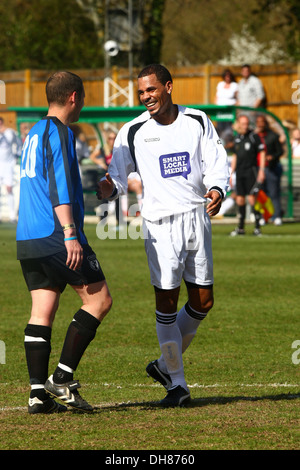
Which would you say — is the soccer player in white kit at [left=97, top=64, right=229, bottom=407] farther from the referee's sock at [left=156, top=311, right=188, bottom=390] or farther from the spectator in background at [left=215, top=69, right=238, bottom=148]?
the spectator in background at [left=215, top=69, right=238, bottom=148]

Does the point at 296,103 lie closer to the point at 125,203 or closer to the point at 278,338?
the point at 125,203

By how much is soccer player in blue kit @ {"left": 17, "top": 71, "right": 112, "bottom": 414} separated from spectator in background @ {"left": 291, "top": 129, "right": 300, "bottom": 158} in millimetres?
17679

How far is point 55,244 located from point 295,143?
18238 millimetres

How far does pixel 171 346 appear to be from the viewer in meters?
6.26

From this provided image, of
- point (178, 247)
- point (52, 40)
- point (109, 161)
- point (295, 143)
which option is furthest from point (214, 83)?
point (178, 247)

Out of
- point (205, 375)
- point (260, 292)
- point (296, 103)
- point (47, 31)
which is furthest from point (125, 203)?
point (47, 31)

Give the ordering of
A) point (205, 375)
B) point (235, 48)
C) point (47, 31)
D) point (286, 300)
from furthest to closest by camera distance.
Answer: point (235, 48) → point (47, 31) → point (286, 300) → point (205, 375)

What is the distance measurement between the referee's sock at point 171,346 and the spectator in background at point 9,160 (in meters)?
17.0

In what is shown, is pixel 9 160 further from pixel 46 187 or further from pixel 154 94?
pixel 46 187

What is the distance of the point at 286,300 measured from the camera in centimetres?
1095

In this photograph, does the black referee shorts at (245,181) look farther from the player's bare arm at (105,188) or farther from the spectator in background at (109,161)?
the player's bare arm at (105,188)

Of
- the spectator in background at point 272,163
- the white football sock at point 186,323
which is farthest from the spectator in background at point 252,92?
the white football sock at point 186,323

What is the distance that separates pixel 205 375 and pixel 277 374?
54 centimetres
